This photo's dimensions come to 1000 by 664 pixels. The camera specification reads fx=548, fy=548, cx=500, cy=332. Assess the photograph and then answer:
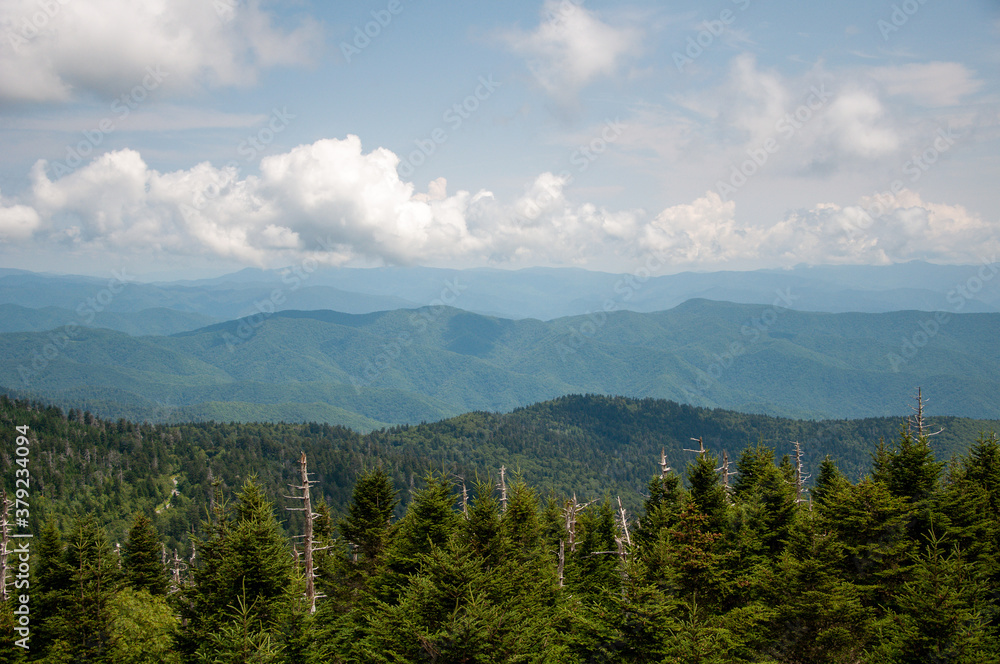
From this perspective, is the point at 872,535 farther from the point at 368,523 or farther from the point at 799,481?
the point at 368,523

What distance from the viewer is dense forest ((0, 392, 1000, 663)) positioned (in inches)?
742

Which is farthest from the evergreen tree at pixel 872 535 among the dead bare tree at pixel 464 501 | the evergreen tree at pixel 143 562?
the evergreen tree at pixel 143 562

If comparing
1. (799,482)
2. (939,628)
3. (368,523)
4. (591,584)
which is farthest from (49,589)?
(799,482)

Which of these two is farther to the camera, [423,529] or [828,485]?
[828,485]

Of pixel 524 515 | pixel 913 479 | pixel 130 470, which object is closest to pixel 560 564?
pixel 524 515

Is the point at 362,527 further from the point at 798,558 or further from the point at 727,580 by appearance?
the point at 798,558

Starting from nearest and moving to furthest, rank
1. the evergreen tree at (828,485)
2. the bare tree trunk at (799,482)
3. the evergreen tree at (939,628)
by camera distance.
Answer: the evergreen tree at (939,628) < the evergreen tree at (828,485) < the bare tree trunk at (799,482)

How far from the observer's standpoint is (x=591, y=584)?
36719mm

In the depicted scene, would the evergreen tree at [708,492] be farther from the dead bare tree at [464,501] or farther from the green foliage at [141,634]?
the green foliage at [141,634]

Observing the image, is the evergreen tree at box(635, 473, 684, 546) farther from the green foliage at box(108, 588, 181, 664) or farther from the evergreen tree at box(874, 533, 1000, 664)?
the green foliage at box(108, 588, 181, 664)

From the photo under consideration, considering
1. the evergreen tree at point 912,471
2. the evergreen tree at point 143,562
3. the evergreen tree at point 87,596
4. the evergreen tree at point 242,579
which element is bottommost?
the evergreen tree at point 143,562

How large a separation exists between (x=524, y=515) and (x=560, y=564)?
39.2 ft

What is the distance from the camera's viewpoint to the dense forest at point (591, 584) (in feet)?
61.8

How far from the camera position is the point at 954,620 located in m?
18.6
